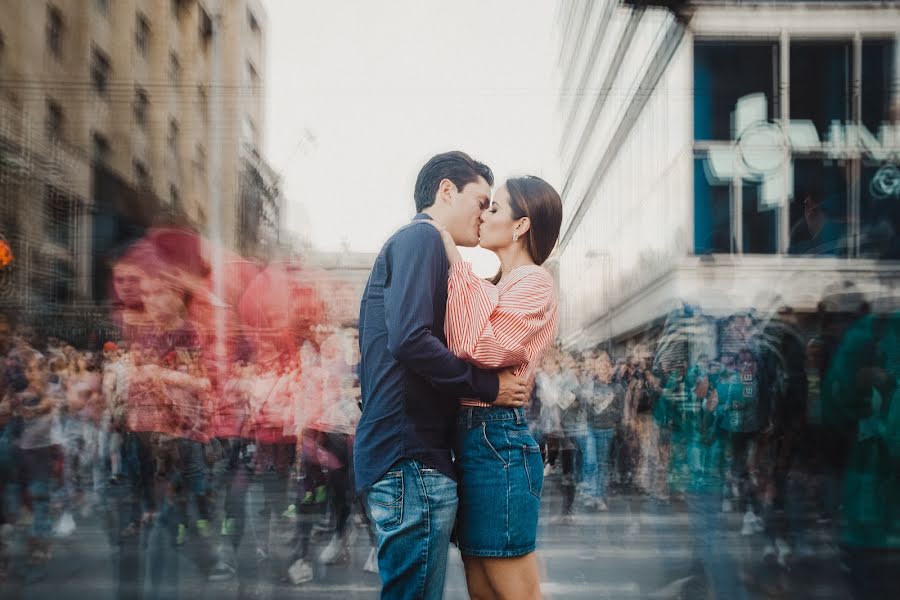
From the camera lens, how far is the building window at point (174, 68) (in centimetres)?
873

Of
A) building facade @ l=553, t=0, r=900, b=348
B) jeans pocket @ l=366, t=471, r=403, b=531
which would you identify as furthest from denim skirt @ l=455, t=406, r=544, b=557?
building facade @ l=553, t=0, r=900, b=348

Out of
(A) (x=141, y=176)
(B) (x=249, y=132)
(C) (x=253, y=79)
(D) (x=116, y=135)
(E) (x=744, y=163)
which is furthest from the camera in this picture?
(E) (x=744, y=163)

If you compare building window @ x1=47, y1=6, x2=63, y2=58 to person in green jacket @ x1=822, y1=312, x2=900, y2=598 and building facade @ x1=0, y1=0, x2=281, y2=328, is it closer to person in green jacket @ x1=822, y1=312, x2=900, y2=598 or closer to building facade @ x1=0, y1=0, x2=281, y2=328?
building facade @ x1=0, y1=0, x2=281, y2=328

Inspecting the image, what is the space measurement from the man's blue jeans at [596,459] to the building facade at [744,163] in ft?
6.18

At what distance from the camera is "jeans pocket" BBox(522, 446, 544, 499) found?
203cm

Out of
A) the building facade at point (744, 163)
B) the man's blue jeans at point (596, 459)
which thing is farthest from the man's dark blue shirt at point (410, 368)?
the building facade at point (744, 163)

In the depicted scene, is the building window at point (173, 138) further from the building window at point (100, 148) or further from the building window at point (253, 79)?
the building window at point (253, 79)

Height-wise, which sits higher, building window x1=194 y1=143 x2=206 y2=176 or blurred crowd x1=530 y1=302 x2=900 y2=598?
building window x1=194 y1=143 x2=206 y2=176

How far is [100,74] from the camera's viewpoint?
10.8 m

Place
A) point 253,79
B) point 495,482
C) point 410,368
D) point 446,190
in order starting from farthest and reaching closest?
point 253,79
point 446,190
point 495,482
point 410,368

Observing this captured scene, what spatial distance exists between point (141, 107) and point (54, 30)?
4.31 ft

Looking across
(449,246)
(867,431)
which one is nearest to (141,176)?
(867,431)

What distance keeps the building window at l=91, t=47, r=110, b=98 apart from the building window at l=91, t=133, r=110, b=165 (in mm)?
888

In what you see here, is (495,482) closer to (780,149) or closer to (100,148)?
(100,148)
